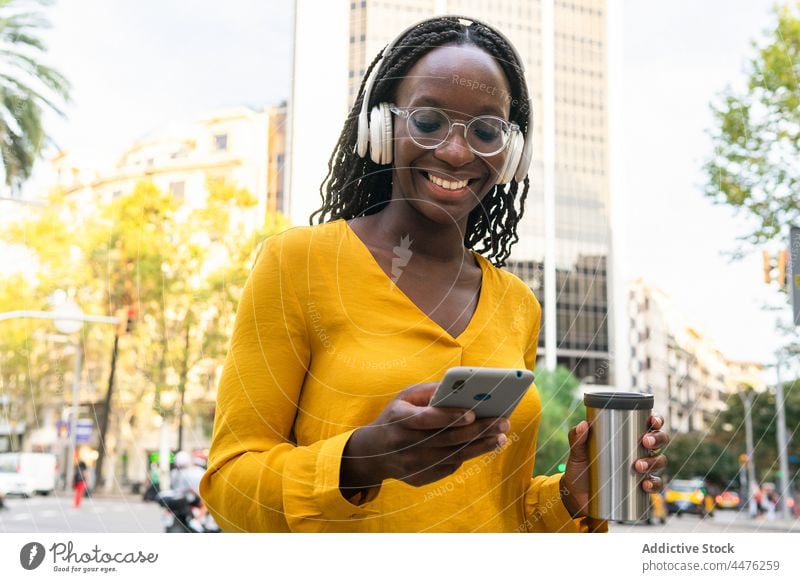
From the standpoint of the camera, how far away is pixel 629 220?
1519 mm

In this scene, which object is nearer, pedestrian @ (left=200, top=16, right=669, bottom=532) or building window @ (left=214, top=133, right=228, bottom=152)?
pedestrian @ (left=200, top=16, right=669, bottom=532)

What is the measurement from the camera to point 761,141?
1.65m

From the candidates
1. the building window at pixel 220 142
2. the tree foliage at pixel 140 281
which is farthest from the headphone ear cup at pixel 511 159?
the building window at pixel 220 142

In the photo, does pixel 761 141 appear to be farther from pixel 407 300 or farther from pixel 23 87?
pixel 23 87

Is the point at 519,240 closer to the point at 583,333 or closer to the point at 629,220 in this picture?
the point at 583,333

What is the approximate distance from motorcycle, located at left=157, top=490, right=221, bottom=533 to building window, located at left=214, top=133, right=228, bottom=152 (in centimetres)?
58

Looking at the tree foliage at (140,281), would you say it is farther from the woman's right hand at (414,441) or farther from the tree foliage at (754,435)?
the tree foliage at (754,435)

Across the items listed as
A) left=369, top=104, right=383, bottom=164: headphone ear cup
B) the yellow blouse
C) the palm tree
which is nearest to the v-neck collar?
the yellow blouse

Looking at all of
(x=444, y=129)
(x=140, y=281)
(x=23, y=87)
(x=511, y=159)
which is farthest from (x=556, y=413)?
(x=23, y=87)

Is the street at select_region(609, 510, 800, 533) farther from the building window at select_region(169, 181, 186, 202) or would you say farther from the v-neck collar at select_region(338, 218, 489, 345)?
the building window at select_region(169, 181, 186, 202)

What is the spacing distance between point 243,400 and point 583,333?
2.43ft

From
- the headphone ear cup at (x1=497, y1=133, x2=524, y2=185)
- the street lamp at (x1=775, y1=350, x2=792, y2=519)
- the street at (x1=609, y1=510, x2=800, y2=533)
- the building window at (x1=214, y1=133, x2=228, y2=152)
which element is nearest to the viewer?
the headphone ear cup at (x1=497, y1=133, x2=524, y2=185)

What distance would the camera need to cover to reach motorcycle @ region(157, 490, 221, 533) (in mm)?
1261
